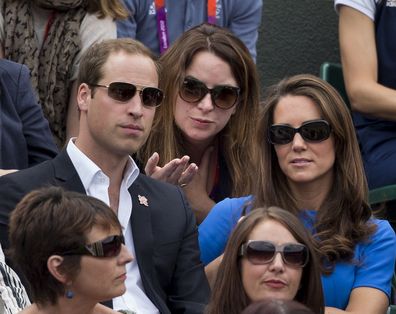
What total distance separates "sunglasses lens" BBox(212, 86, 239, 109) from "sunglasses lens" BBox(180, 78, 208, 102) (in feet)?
0.17

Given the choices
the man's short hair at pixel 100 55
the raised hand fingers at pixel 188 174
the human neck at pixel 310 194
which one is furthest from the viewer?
the raised hand fingers at pixel 188 174

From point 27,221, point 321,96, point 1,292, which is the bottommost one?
point 1,292

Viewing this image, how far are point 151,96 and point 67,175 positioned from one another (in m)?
0.49

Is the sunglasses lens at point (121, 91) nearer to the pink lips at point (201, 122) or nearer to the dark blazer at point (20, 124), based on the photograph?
the dark blazer at point (20, 124)

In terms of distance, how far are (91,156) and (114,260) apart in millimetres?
925

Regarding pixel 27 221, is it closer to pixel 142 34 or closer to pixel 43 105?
pixel 43 105

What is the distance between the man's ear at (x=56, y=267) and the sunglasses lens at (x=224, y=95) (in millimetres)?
1880

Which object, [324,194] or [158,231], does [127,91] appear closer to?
[158,231]

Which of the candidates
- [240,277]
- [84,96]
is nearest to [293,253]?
[240,277]

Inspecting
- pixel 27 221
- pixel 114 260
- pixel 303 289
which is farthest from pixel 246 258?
pixel 27 221

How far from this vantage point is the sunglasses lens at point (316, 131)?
5.31 m

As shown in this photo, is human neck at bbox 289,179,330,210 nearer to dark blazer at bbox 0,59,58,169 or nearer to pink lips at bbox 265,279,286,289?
pink lips at bbox 265,279,286,289

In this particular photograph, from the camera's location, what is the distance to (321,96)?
5375 millimetres

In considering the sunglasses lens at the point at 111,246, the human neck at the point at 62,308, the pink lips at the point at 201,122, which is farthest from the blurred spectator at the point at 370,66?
the human neck at the point at 62,308
